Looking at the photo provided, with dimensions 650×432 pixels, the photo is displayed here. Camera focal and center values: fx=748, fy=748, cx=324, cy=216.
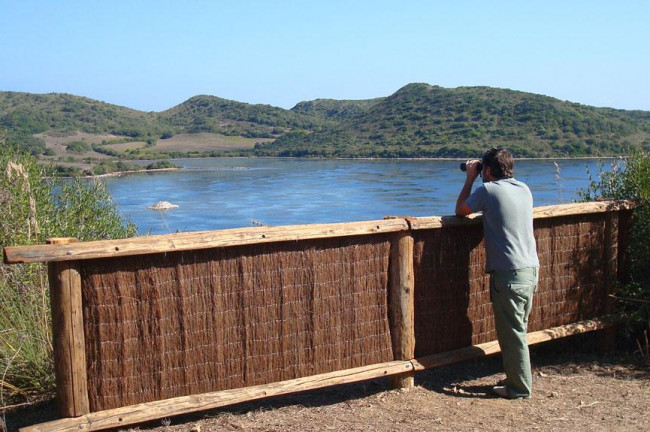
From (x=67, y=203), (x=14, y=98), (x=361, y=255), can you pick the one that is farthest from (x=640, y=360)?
(x=14, y=98)

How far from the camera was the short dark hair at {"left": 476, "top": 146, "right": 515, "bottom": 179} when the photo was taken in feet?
18.7

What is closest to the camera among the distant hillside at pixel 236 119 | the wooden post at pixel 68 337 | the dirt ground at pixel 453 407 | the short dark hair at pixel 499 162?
the wooden post at pixel 68 337

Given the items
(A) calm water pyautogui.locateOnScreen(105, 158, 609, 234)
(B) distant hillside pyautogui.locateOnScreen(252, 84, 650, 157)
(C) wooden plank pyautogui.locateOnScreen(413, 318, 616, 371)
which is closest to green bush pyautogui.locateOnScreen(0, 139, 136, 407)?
(C) wooden plank pyautogui.locateOnScreen(413, 318, 616, 371)

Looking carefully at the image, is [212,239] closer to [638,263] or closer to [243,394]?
[243,394]

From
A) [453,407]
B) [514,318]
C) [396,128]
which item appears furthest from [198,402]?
[396,128]

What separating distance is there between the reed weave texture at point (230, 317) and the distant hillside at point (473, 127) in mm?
30448

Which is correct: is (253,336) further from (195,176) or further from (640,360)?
(195,176)

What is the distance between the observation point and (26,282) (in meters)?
6.80

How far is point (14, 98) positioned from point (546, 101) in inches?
1775

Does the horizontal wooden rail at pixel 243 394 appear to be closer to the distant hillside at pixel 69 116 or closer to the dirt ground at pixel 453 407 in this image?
the dirt ground at pixel 453 407

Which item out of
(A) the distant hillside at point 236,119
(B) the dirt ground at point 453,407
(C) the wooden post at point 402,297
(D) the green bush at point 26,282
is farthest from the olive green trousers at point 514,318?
(A) the distant hillside at point 236,119

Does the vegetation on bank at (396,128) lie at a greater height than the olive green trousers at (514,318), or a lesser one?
greater

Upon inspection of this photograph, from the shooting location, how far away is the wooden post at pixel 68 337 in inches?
182

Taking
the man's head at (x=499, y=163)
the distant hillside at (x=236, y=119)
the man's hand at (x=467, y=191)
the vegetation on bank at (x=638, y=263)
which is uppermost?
the distant hillside at (x=236, y=119)
